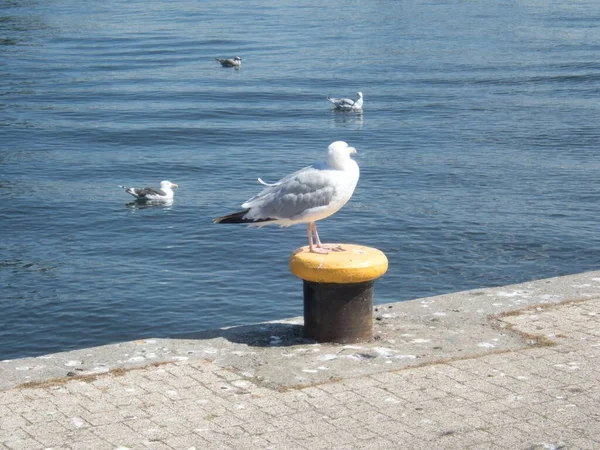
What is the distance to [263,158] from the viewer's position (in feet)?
93.2

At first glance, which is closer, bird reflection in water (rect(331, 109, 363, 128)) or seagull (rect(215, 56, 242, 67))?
bird reflection in water (rect(331, 109, 363, 128))

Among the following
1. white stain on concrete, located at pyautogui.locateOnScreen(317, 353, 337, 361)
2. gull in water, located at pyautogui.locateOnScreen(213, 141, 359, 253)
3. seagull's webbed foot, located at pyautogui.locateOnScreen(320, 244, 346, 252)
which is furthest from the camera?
gull in water, located at pyautogui.locateOnScreen(213, 141, 359, 253)

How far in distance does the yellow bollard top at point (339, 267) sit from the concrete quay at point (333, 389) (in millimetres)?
652

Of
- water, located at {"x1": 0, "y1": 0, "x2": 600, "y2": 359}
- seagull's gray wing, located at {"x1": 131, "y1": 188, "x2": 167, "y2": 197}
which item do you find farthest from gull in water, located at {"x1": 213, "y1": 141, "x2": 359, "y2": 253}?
seagull's gray wing, located at {"x1": 131, "y1": 188, "x2": 167, "y2": 197}

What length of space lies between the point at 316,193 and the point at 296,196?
8.4 inches

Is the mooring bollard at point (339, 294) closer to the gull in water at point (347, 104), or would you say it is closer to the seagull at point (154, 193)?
the seagull at point (154, 193)

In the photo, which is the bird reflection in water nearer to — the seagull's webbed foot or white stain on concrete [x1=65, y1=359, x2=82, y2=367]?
the seagull's webbed foot

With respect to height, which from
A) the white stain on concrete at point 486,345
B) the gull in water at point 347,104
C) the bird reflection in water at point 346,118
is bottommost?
the bird reflection in water at point 346,118

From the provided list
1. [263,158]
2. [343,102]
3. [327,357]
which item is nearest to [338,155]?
[327,357]

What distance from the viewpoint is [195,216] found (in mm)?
22922

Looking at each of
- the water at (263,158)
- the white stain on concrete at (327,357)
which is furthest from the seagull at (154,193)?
the white stain on concrete at (327,357)

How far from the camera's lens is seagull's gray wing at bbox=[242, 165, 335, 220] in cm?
1055

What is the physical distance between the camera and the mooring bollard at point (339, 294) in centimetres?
989

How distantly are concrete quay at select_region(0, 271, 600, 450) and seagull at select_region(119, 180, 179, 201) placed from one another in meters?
13.2
